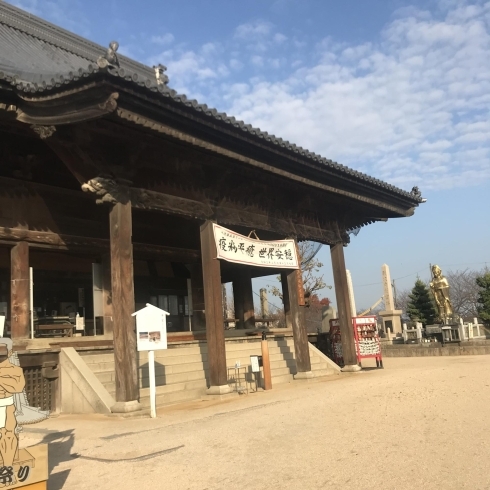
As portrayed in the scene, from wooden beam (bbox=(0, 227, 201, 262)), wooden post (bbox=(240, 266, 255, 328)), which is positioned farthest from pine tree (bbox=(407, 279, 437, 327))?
wooden beam (bbox=(0, 227, 201, 262))

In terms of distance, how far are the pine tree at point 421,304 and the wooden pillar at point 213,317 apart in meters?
27.0

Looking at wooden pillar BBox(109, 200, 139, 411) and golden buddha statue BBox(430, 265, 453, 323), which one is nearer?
wooden pillar BBox(109, 200, 139, 411)

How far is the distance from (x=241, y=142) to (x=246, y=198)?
2252mm

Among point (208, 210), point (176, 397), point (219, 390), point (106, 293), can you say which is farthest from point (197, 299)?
point (176, 397)

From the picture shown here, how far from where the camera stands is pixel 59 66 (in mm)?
11203

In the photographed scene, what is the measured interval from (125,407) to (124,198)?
136 inches

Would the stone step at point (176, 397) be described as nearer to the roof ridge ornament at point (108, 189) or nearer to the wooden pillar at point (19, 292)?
the wooden pillar at point (19, 292)

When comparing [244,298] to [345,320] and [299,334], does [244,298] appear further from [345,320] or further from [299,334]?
[299,334]

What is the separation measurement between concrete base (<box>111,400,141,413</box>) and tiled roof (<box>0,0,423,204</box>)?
15.7 feet

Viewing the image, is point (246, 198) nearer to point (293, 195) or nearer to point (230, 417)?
point (293, 195)

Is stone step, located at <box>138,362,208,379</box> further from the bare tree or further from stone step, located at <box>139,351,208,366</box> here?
the bare tree

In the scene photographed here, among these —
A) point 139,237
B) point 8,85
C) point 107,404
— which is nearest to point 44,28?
point 139,237

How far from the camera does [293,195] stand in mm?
12297

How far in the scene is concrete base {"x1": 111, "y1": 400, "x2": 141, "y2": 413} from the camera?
24.5ft
